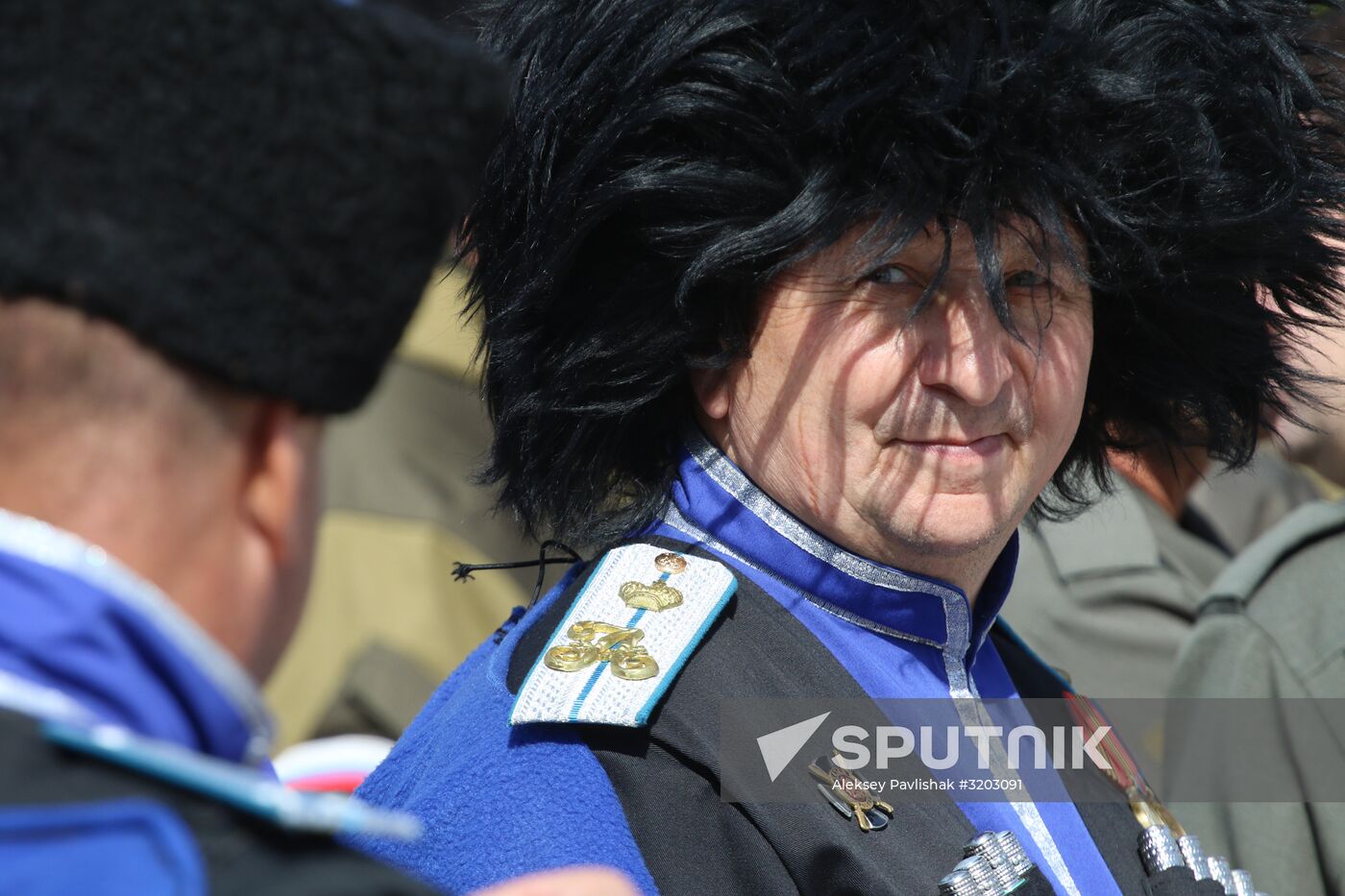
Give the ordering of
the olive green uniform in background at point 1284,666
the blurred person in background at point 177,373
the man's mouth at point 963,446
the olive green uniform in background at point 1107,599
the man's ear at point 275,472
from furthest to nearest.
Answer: the olive green uniform in background at point 1107,599, the olive green uniform in background at point 1284,666, the man's mouth at point 963,446, the man's ear at point 275,472, the blurred person in background at point 177,373

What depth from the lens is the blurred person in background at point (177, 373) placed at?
2.68 ft

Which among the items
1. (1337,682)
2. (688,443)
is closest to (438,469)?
(688,443)

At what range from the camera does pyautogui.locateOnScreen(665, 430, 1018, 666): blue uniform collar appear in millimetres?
1830

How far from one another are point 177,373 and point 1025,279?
119cm

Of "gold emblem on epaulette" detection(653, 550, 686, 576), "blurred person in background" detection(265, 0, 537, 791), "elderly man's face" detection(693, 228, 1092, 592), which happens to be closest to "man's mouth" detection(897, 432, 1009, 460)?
"elderly man's face" detection(693, 228, 1092, 592)

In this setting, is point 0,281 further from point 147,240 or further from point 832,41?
point 832,41

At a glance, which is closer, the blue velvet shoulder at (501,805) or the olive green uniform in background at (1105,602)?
the blue velvet shoulder at (501,805)

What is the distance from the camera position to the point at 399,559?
346 cm

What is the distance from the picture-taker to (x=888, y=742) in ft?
5.80

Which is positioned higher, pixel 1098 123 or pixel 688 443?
pixel 1098 123

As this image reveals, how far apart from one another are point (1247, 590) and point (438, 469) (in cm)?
188

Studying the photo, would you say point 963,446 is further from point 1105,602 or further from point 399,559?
point 399,559

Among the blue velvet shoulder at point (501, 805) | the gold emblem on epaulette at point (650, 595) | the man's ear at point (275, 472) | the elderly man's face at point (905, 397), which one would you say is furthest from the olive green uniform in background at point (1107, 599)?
the man's ear at point (275, 472)

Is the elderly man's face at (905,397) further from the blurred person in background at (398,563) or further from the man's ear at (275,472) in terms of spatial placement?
the blurred person in background at (398,563)
